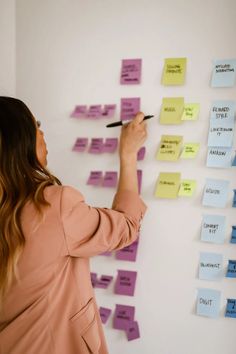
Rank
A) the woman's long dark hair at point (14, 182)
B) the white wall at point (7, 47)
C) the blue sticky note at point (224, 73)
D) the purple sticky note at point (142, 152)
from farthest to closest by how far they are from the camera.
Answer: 1. the white wall at point (7, 47)
2. the purple sticky note at point (142, 152)
3. the blue sticky note at point (224, 73)
4. the woman's long dark hair at point (14, 182)

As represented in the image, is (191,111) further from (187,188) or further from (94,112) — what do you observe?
(94,112)

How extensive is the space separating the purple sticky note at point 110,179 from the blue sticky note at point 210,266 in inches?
15.2

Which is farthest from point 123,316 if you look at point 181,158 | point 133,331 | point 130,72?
point 130,72

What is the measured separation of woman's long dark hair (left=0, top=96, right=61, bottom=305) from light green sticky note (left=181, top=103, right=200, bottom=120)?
0.51 metres

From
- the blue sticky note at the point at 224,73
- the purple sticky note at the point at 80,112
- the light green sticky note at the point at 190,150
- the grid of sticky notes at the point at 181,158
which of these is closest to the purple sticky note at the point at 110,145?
the grid of sticky notes at the point at 181,158

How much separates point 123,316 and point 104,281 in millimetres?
137

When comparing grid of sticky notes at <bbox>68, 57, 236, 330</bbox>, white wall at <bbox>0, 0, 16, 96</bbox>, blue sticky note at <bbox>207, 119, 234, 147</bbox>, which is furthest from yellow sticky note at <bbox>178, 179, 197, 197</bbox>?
white wall at <bbox>0, 0, 16, 96</bbox>

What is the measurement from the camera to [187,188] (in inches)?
49.7

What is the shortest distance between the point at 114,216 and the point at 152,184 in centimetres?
29

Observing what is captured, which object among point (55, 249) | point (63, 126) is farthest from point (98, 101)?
point (55, 249)

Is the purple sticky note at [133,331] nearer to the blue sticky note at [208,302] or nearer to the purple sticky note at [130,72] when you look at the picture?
the blue sticky note at [208,302]

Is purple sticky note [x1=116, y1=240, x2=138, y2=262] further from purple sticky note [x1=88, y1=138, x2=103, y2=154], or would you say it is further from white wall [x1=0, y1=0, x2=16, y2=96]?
white wall [x1=0, y1=0, x2=16, y2=96]

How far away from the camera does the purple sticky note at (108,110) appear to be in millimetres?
1363

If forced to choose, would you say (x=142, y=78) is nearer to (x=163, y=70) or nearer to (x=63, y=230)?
(x=163, y=70)
